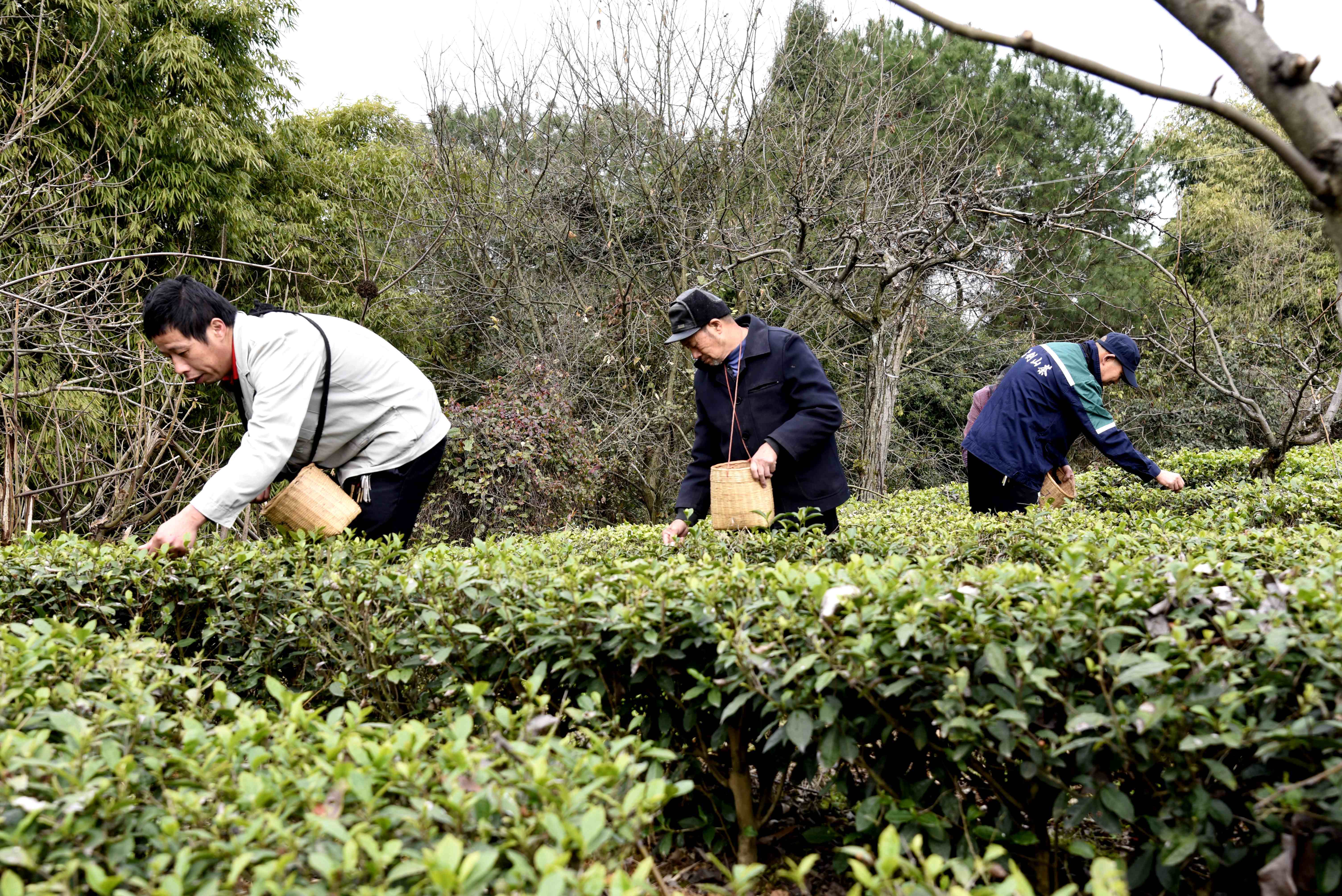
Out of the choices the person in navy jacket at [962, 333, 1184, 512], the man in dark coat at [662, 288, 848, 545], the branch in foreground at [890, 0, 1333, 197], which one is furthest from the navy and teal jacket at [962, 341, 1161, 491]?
the branch in foreground at [890, 0, 1333, 197]

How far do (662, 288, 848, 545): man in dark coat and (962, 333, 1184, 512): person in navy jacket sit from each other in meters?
1.47

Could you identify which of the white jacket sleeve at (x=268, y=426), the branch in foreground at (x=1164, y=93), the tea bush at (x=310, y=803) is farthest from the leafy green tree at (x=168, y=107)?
the branch in foreground at (x=1164, y=93)

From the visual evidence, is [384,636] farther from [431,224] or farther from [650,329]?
[431,224]

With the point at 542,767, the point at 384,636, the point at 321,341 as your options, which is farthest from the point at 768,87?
the point at 542,767

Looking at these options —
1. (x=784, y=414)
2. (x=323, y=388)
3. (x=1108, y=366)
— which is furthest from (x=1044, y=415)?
(x=323, y=388)

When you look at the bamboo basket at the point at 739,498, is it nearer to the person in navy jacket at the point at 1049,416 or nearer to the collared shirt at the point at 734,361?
the collared shirt at the point at 734,361

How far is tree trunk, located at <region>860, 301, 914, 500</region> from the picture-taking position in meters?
8.99

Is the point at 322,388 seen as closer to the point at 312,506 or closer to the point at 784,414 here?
the point at 312,506

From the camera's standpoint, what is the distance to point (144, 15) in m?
12.4

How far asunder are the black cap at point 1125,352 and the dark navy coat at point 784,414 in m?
1.99

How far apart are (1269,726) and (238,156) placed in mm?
14319

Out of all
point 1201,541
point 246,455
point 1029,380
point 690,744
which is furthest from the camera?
point 1029,380

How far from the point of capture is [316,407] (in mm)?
3791

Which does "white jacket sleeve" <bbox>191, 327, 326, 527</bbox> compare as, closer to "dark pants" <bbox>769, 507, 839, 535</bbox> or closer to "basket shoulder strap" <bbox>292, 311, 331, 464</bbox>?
"basket shoulder strap" <bbox>292, 311, 331, 464</bbox>
